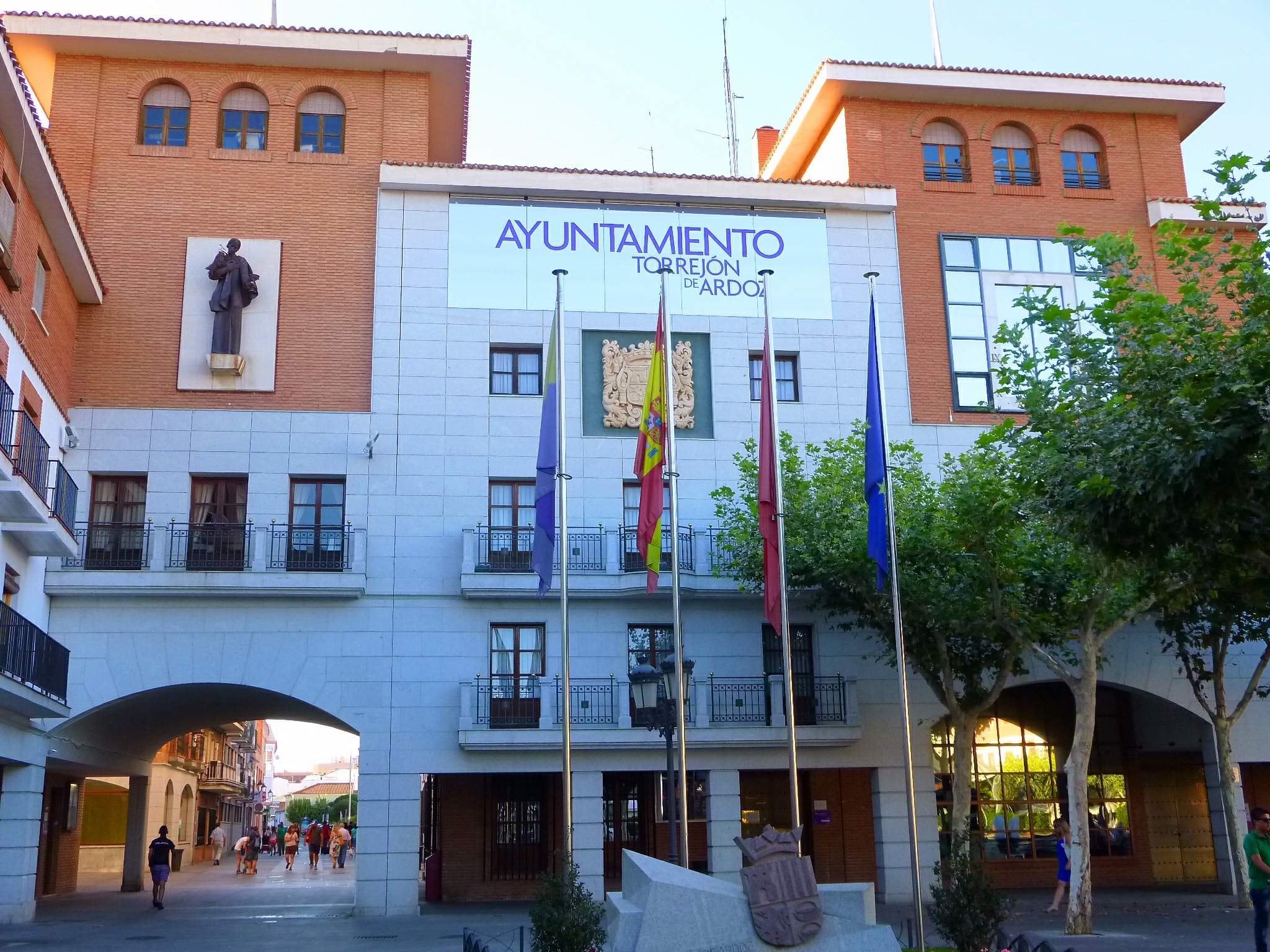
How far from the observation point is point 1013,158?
3152cm

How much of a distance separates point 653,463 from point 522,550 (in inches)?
341

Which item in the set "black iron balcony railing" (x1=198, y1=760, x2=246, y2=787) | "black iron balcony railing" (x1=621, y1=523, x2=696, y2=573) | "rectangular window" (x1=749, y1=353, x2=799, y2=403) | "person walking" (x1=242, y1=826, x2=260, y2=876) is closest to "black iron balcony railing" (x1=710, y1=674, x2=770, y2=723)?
"black iron balcony railing" (x1=621, y1=523, x2=696, y2=573)

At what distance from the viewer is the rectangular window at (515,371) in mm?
28078

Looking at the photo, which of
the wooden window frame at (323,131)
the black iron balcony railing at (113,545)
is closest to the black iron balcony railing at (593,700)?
the black iron balcony railing at (113,545)

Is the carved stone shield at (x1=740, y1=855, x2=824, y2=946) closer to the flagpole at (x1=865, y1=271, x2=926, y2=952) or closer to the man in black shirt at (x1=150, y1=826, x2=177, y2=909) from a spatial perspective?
the flagpole at (x1=865, y1=271, x2=926, y2=952)

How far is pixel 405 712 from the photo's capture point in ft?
84.8

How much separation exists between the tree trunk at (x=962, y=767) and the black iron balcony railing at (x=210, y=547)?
14040 millimetres

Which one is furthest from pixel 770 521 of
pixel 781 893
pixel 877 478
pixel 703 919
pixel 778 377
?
pixel 778 377

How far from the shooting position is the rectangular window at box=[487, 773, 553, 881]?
2918 cm

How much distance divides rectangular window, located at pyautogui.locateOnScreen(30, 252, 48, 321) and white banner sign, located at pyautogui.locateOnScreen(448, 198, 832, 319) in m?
8.07

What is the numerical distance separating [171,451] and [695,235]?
1235 centimetres

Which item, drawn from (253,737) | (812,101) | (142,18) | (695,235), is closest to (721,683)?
(695,235)

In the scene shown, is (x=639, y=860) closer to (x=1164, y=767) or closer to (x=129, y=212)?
(x=129, y=212)

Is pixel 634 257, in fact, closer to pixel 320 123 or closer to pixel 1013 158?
pixel 320 123
